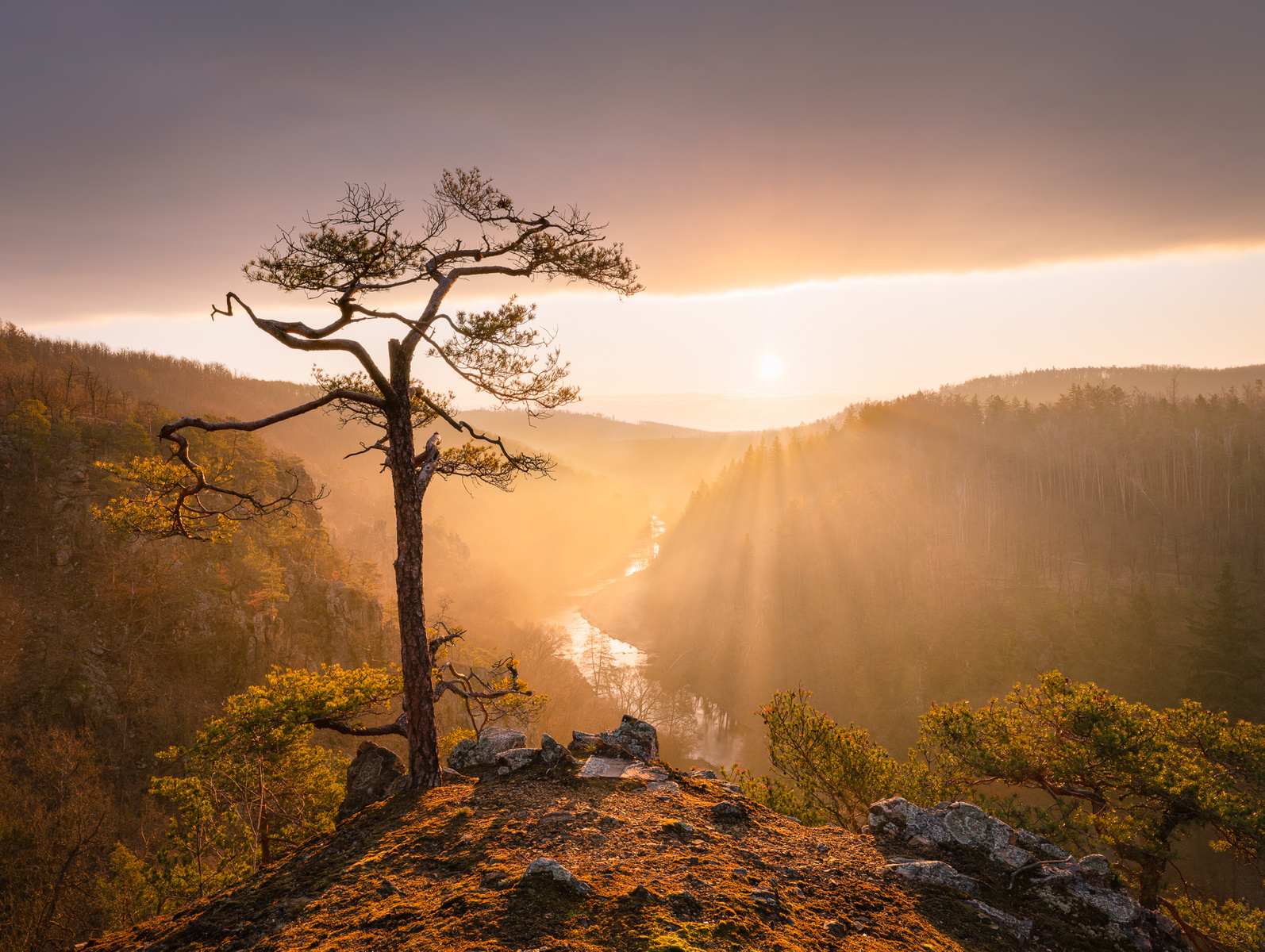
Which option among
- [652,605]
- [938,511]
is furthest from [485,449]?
[938,511]

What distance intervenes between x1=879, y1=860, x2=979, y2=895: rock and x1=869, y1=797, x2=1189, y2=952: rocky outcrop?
1cm

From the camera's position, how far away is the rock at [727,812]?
9.30 m

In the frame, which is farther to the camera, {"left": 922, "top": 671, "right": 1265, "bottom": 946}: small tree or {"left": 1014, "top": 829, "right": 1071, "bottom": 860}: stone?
{"left": 922, "top": 671, "right": 1265, "bottom": 946}: small tree

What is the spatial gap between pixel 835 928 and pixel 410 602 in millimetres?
8106

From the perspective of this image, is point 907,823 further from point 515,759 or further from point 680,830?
point 515,759

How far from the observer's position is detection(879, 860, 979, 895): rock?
796 centimetres

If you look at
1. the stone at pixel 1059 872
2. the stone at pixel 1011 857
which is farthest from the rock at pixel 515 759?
the stone at pixel 1059 872

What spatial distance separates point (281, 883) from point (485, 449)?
7755 millimetres

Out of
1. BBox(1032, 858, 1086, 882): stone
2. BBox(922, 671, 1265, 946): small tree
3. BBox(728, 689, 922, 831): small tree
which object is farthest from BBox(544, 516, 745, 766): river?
BBox(1032, 858, 1086, 882): stone

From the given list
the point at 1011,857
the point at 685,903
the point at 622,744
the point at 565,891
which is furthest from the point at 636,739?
the point at 1011,857

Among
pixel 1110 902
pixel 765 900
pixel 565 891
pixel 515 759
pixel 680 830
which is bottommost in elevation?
pixel 1110 902

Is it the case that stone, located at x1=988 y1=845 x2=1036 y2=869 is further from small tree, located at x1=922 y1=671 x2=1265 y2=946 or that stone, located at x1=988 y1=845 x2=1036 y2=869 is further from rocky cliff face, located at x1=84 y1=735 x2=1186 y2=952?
small tree, located at x1=922 y1=671 x2=1265 y2=946

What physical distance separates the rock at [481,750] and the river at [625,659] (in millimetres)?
62859

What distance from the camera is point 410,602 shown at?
1007 centimetres
